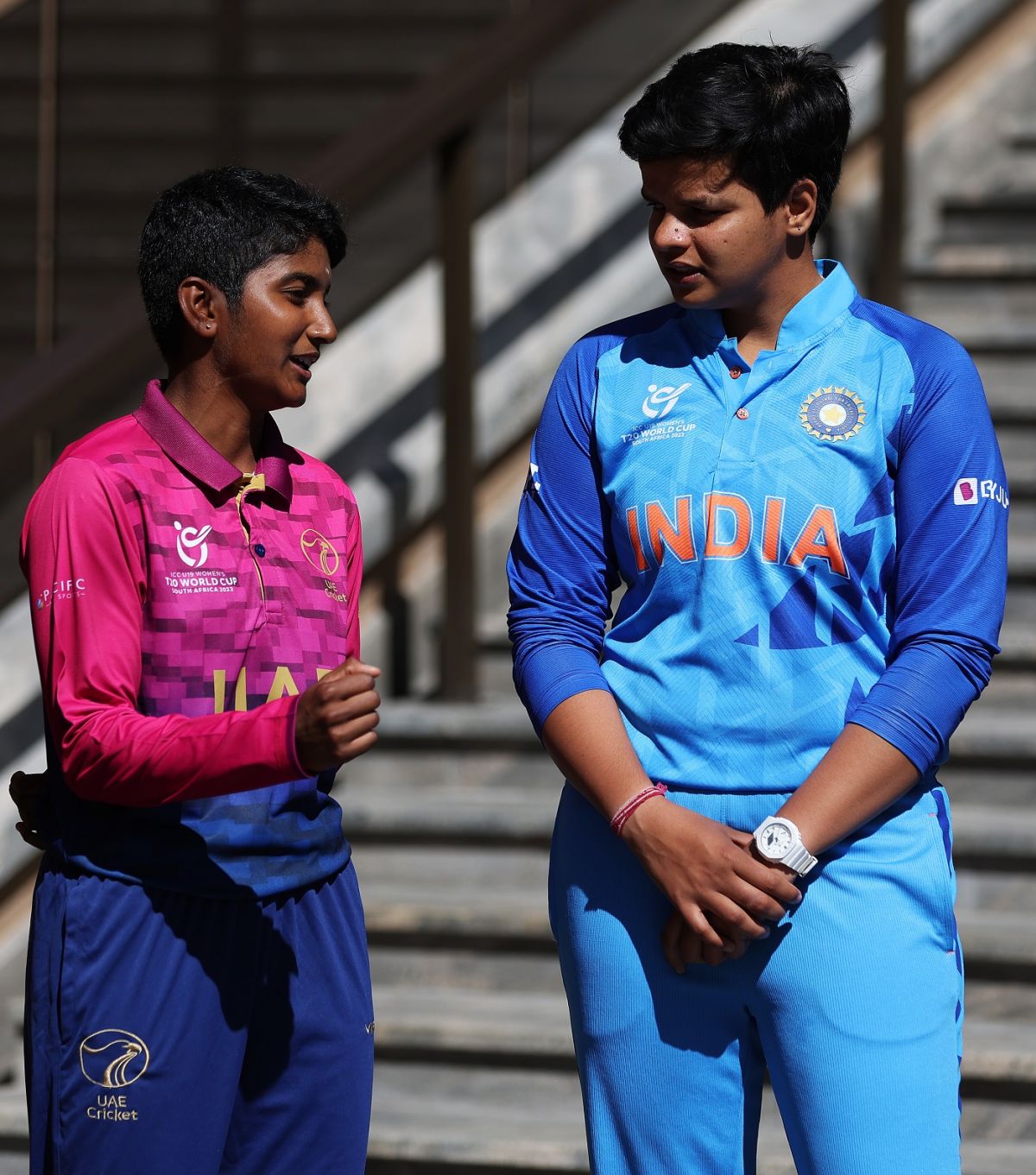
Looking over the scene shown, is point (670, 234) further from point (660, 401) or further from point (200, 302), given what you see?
point (200, 302)

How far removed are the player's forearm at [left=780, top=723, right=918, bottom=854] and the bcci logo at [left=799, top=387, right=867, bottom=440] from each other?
361 millimetres

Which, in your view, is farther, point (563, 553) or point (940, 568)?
point (563, 553)

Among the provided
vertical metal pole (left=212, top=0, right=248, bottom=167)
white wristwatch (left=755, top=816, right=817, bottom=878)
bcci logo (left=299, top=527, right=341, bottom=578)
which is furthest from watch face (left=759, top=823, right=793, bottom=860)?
vertical metal pole (left=212, top=0, right=248, bottom=167)

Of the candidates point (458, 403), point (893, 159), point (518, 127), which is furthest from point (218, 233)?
point (518, 127)

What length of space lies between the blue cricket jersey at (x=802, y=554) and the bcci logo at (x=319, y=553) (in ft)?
1.02

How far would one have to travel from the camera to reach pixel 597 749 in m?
2.35

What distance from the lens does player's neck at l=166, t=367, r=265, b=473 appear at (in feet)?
8.09

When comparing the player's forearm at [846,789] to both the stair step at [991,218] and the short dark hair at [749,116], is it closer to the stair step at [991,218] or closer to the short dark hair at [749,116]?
the short dark hair at [749,116]

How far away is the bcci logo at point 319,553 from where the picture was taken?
2508mm

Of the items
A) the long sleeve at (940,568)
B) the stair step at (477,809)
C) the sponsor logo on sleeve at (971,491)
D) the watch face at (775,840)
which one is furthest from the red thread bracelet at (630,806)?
the stair step at (477,809)

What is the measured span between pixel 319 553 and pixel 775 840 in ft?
2.33

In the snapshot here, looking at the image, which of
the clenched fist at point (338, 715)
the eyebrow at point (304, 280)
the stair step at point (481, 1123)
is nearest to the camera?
the clenched fist at point (338, 715)

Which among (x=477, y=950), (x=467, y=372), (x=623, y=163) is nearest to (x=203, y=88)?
(x=623, y=163)

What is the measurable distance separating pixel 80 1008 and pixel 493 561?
3.27 meters
